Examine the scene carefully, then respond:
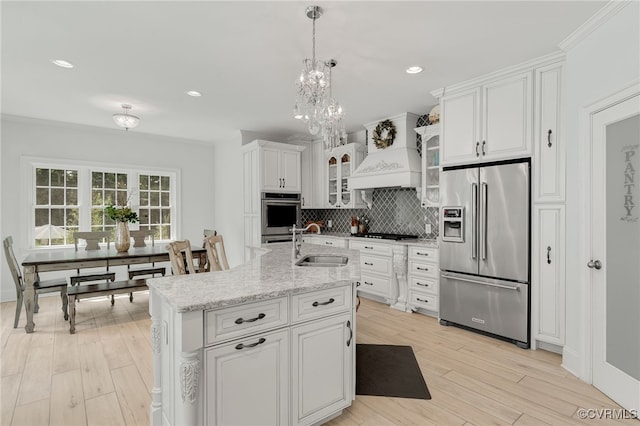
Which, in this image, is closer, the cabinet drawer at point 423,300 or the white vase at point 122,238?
the cabinet drawer at point 423,300

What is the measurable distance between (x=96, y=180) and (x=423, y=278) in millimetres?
5532

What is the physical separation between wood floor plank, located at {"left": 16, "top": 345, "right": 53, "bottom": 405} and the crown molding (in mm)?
4759

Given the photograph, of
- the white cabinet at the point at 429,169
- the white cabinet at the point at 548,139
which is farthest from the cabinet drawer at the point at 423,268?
the white cabinet at the point at 548,139

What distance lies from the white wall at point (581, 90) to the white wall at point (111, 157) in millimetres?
4762

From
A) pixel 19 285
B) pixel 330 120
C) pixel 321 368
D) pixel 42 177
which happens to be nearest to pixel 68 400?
pixel 321 368

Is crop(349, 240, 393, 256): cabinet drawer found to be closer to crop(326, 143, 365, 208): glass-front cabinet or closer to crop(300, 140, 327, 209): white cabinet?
crop(326, 143, 365, 208): glass-front cabinet

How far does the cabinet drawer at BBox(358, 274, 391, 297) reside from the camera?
4.43 metres

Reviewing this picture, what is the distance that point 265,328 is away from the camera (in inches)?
66.6

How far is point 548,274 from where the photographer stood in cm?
299

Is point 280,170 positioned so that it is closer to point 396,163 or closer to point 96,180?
point 396,163

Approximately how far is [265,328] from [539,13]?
2797 millimetres

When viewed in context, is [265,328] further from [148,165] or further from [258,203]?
[148,165]

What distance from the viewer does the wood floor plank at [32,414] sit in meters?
2.05

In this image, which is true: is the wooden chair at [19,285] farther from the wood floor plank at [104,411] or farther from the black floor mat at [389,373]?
the black floor mat at [389,373]
